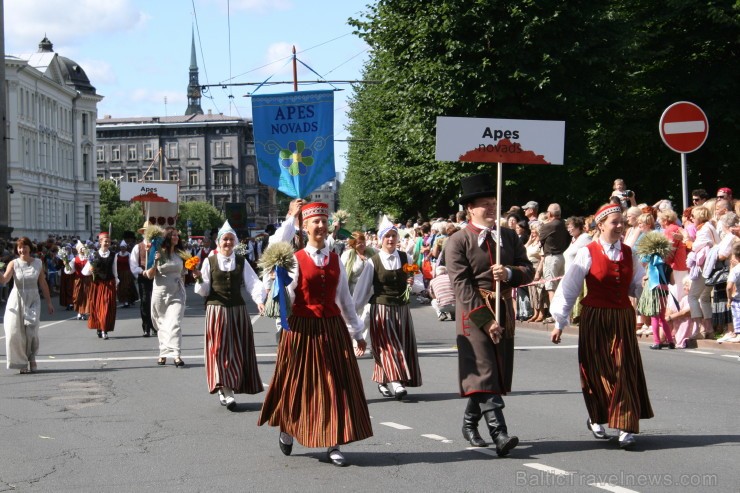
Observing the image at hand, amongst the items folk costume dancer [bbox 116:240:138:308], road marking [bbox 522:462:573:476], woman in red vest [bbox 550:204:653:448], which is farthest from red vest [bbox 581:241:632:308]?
folk costume dancer [bbox 116:240:138:308]

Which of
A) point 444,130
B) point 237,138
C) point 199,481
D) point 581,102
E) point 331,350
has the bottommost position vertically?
point 199,481

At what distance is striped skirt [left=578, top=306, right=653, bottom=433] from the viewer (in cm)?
809

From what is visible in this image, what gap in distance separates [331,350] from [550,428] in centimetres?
218

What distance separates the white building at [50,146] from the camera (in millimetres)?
84938

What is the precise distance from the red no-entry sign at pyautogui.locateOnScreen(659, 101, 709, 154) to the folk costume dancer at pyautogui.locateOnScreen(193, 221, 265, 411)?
7.21 meters

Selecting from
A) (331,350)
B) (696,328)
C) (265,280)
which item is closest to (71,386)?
(265,280)

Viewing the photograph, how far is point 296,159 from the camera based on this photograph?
57.0ft

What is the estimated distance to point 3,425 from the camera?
10.1 metres

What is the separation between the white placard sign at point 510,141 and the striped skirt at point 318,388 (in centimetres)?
261

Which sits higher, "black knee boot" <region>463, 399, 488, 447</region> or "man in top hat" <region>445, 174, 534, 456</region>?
"man in top hat" <region>445, 174, 534, 456</region>

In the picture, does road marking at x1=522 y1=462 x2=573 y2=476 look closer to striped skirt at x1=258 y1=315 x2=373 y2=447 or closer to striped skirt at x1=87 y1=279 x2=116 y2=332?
striped skirt at x1=258 y1=315 x2=373 y2=447

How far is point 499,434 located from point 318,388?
134 cm

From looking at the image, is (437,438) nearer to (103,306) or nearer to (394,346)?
(394,346)

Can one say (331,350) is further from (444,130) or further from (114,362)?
(114,362)
